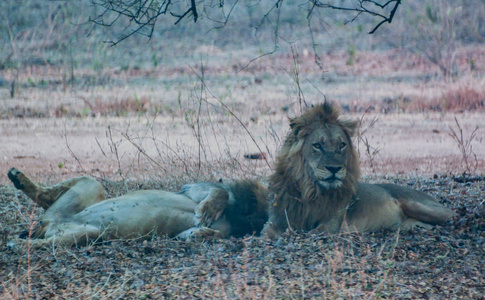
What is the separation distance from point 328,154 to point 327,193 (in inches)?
12.3

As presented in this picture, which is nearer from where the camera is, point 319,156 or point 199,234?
point 319,156

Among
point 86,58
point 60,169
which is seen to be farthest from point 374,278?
point 86,58

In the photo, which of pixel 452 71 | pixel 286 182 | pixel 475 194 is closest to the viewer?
pixel 286 182

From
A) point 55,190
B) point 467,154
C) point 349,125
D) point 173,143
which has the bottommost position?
point 467,154

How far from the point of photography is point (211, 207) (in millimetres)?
5676

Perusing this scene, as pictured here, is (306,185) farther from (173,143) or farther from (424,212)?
(173,143)

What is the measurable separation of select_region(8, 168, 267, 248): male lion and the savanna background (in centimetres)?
15

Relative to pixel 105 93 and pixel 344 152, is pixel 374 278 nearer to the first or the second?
pixel 344 152

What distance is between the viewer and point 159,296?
13.5 feet

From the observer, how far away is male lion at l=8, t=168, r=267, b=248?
536cm

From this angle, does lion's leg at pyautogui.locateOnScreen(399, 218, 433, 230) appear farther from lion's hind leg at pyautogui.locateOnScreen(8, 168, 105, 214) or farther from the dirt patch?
lion's hind leg at pyautogui.locateOnScreen(8, 168, 105, 214)

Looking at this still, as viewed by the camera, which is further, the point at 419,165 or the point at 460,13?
the point at 460,13

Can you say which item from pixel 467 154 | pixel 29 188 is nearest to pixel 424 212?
pixel 29 188

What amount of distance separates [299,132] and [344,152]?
37cm
